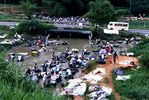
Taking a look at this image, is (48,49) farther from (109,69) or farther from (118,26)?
(109,69)

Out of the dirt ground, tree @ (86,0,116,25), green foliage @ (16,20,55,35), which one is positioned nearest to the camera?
the dirt ground

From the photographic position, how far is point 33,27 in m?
61.1

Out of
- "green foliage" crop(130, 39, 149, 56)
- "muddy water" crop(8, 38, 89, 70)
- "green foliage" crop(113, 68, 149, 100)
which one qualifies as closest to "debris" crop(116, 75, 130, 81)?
"green foliage" crop(113, 68, 149, 100)

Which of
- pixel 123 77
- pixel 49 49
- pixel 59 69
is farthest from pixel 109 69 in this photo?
pixel 49 49

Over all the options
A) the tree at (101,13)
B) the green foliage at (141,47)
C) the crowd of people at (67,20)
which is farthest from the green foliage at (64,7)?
the green foliage at (141,47)

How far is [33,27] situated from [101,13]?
32.0 feet

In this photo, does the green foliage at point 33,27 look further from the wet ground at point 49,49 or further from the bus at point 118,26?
the bus at point 118,26

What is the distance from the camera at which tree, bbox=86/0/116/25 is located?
61.2 metres

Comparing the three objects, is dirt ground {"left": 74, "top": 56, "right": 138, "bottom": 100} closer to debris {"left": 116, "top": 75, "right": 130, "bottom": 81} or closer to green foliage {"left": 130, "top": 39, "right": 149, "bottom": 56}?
debris {"left": 116, "top": 75, "right": 130, "bottom": 81}

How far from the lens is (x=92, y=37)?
59688mm

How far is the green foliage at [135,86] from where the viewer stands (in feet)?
101

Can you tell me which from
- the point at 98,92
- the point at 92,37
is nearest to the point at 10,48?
the point at 92,37

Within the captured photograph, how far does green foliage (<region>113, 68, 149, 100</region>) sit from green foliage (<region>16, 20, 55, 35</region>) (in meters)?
25.3

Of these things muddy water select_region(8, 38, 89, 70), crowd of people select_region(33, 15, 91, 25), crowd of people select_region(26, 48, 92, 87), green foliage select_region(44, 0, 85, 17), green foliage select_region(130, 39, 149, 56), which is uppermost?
green foliage select_region(44, 0, 85, 17)
